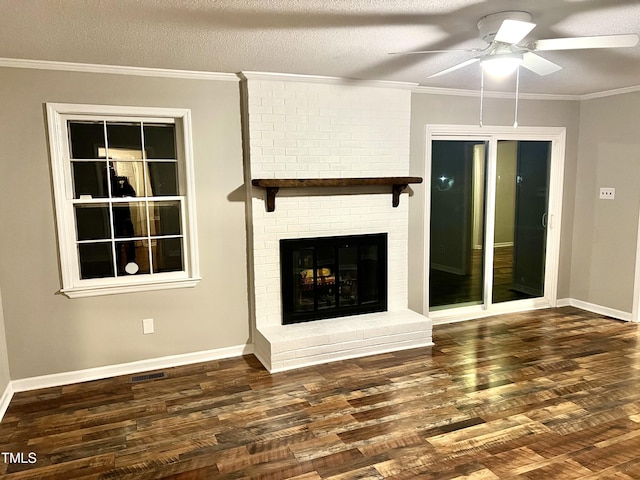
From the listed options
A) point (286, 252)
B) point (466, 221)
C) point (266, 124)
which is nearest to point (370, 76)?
point (266, 124)

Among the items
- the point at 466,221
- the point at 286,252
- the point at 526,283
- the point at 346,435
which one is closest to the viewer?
the point at 346,435


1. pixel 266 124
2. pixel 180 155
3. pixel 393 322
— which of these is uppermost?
pixel 266 124

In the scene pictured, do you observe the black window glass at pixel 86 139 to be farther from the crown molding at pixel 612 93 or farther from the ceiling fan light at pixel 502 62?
the crown molding at pixel 612 93

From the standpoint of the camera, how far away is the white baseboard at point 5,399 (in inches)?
125

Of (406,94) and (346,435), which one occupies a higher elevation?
(406,94)

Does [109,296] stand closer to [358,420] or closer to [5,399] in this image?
[5,399]

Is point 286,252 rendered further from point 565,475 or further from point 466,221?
point 565,475

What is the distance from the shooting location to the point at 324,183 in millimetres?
4020

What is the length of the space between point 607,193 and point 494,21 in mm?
3427

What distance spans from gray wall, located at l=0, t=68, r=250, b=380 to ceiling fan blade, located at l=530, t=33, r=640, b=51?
2374 mm

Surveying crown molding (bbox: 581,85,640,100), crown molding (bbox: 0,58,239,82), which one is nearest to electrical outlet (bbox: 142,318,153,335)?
crown molding (bbox: 0,58,239,82)

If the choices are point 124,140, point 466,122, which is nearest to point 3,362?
point 124,140

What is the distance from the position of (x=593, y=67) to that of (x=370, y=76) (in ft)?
5.81

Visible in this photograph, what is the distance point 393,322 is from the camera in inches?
167
